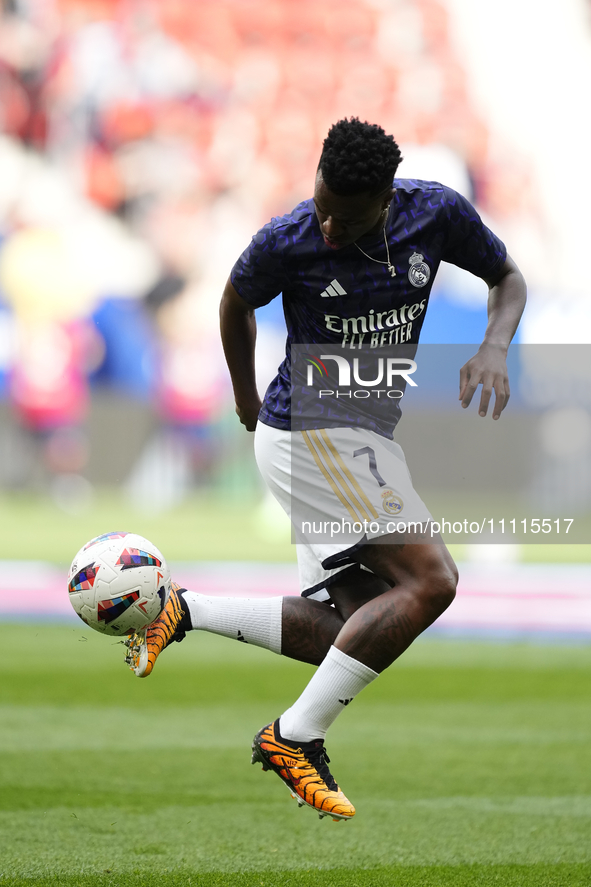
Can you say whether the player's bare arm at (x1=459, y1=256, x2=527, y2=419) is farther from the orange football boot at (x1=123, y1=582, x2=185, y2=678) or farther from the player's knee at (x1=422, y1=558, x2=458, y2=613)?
the orange football boot at (x1=123, y1=582, x2=185, y2=678)

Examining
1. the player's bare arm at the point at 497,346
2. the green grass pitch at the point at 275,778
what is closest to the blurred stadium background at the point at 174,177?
the green grass pitch at the point at 275,778

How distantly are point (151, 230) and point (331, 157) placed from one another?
25913mm

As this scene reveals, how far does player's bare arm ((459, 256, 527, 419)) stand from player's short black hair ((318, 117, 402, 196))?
67cm

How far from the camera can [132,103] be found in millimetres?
28812

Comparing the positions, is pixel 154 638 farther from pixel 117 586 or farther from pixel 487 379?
pixel 487 379

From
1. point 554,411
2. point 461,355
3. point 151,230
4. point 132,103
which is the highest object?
point 132,103

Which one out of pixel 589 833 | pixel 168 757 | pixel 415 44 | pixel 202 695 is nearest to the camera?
pixel 589 833

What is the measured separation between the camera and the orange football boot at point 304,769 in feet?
12.2

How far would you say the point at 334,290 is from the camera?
3.88 meters

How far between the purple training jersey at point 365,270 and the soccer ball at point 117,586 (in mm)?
722

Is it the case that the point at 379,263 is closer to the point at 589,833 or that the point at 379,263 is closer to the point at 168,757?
the point at 589,833

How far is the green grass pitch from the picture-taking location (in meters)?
4.44

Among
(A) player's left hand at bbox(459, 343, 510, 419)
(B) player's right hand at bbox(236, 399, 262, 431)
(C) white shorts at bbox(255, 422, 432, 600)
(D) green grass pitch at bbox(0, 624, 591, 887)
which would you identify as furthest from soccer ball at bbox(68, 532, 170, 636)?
(A) player's left hand at bbox(459, 343, 510, 419)

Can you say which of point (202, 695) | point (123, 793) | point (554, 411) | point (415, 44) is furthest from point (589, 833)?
point (415, 44)
